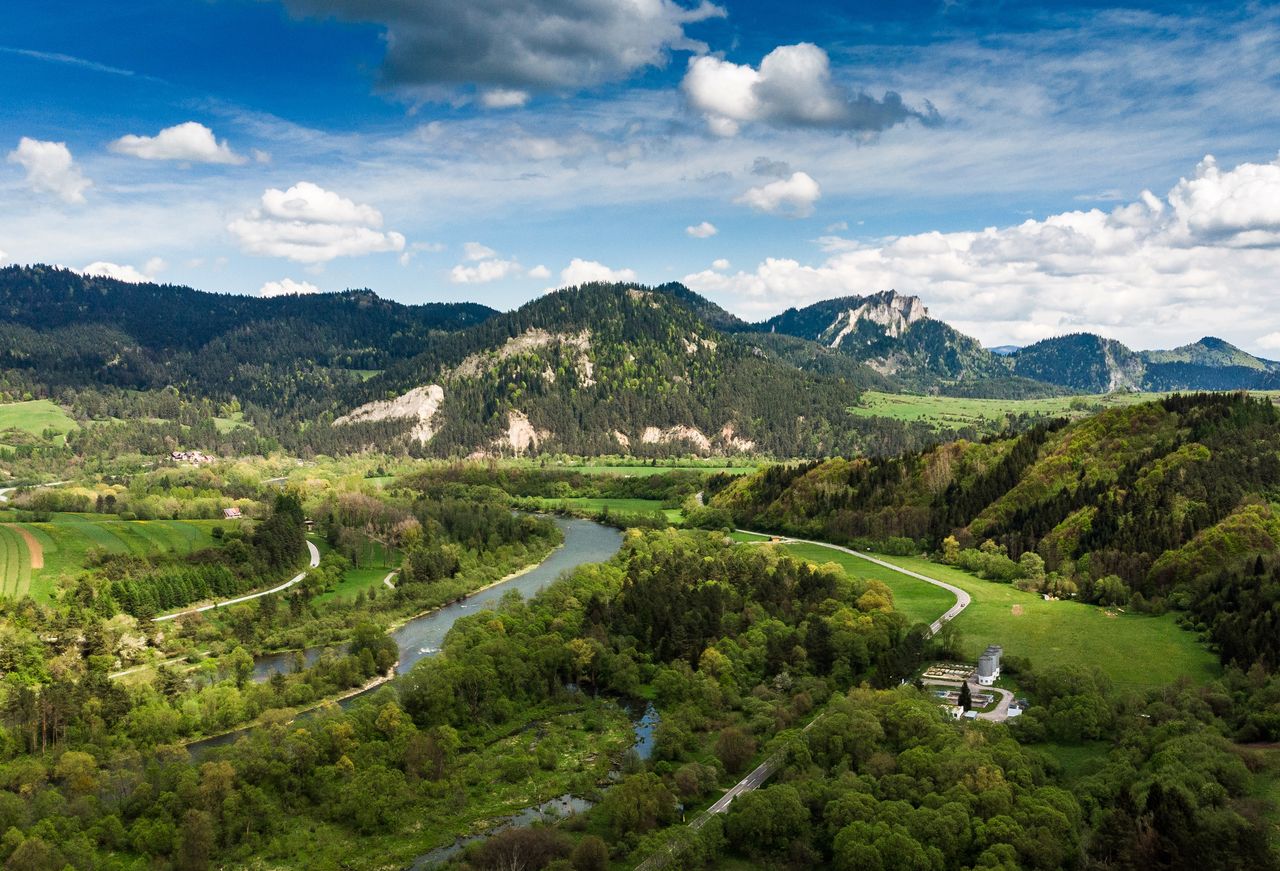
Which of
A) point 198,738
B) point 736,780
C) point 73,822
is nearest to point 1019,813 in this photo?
point 736,780

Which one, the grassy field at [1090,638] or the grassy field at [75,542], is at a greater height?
the grassy field at [75,542]

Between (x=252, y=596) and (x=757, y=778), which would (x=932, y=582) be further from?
(x=252, y=596)

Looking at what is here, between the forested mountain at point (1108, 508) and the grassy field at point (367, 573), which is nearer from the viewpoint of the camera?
the forested mountain at point (1108, 508)

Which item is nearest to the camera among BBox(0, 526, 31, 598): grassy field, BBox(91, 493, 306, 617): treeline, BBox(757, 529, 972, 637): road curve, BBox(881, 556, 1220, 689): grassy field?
BBox(881, 556, 1220, 689): grassy field

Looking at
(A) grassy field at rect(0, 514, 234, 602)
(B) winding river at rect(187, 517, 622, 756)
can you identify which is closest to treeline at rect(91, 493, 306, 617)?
(A) grassy field at rect(0, 514, 234, 602)

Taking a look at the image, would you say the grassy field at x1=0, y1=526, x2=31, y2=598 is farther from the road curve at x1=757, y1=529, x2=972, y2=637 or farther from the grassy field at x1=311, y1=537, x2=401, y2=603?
the road curve at x1=757, y1=529, x2=972, y2=637

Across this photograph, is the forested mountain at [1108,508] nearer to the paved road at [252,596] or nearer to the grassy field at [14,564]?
the paved road at [252,596]

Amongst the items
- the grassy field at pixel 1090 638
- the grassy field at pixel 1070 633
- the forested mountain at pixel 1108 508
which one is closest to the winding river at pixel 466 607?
the forested mountain at pixel 1108 508
